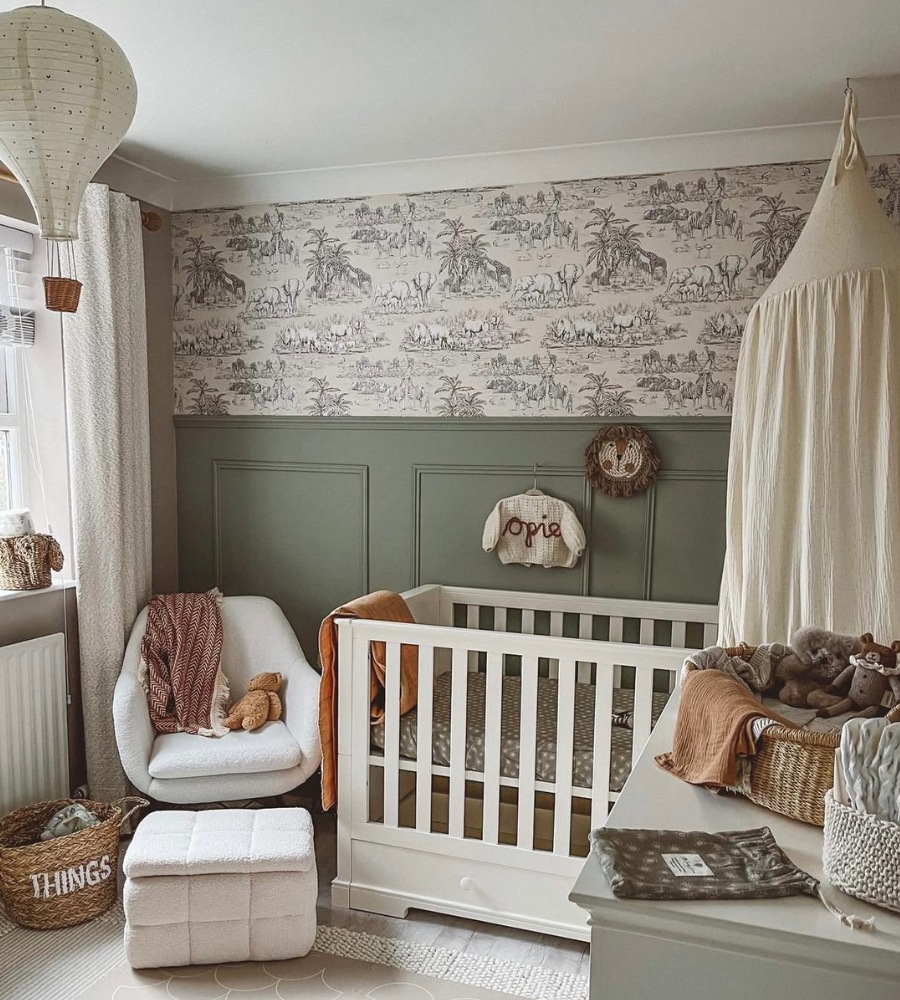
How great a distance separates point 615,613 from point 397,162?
1862 millimetres

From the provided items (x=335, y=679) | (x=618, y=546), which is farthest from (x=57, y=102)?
(x=618, y=546)

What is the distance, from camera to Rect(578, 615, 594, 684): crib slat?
10.8 ft

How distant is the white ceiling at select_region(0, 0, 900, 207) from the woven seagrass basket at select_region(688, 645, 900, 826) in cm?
169

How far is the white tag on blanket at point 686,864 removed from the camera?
113 cm

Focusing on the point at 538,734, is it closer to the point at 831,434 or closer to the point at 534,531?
the point at 534,531

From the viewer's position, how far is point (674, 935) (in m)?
1.08

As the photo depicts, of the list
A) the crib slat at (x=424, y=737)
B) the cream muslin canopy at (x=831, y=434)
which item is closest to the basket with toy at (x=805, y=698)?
the cream muslin canopy at (x=831, y=434)

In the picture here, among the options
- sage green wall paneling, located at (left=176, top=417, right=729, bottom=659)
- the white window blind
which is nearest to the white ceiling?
the white window blind

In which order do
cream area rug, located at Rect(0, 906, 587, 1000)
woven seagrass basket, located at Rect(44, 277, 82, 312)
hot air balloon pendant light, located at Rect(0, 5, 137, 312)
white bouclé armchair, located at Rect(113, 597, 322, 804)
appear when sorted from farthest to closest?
white bouclé armchair, located at Rect(113, 597, 322, 804) < cream area rug, located at Rect(0, 906, 587, 1000) < woven seagrass basket, located at Rect(44, 277, 82, 312) < hot air balloon pendant light, located at Rect(0, 5, 137, 312)

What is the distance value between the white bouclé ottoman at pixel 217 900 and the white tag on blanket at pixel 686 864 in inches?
61.1

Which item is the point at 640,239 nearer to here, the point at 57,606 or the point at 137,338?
the point at 137,338

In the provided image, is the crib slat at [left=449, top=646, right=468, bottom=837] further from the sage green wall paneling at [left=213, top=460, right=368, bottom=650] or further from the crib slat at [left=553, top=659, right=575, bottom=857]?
the sage green wall paneling at [left=213, top=460, right=368, bottom=650]

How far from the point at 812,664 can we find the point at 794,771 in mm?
373

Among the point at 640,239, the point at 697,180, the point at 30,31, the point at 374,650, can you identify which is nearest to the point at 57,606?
the point at 374,650
